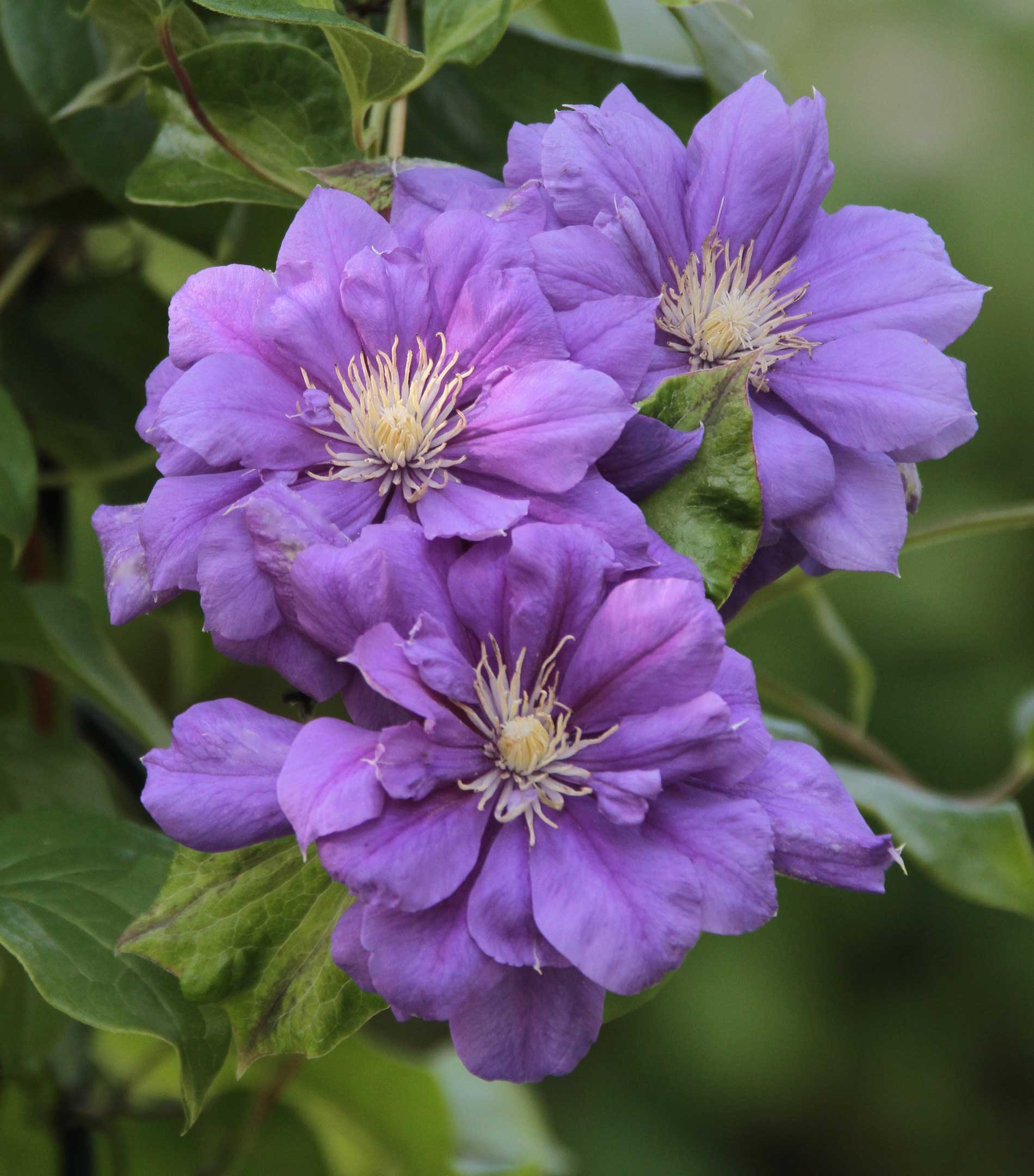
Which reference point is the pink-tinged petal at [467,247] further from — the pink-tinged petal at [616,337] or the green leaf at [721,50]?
the green leaf at [721,50]

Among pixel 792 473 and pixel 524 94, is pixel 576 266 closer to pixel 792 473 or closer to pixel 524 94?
pixel 792 473

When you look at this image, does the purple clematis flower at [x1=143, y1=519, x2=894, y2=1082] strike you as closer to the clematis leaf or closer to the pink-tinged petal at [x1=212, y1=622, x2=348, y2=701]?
the pink-tinged petal at [x1=212, y1=622, x2=348, y2=701]

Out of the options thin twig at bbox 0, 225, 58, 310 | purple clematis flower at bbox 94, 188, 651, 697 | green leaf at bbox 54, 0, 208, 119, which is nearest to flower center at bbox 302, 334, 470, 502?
purple clematis flower at bbox 94, 188, 651, 697

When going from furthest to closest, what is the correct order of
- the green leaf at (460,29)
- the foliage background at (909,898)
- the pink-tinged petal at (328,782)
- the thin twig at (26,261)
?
the foliage background at (909,898) → the thin twig at (26,261) → the green leaf at (460,29) → the pink-tinged petal at (328,782)

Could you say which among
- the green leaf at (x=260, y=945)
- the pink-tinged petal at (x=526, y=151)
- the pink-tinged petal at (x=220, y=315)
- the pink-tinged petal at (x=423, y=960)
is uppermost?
the pink-tinged petal at (x=526, y=151)

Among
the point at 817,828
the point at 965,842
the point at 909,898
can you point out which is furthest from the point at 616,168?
the point at 909,898

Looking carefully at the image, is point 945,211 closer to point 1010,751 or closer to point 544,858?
point 1010,751

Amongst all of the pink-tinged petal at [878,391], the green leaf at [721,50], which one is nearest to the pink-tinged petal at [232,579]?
the pink-tinged petal at [878,391]
